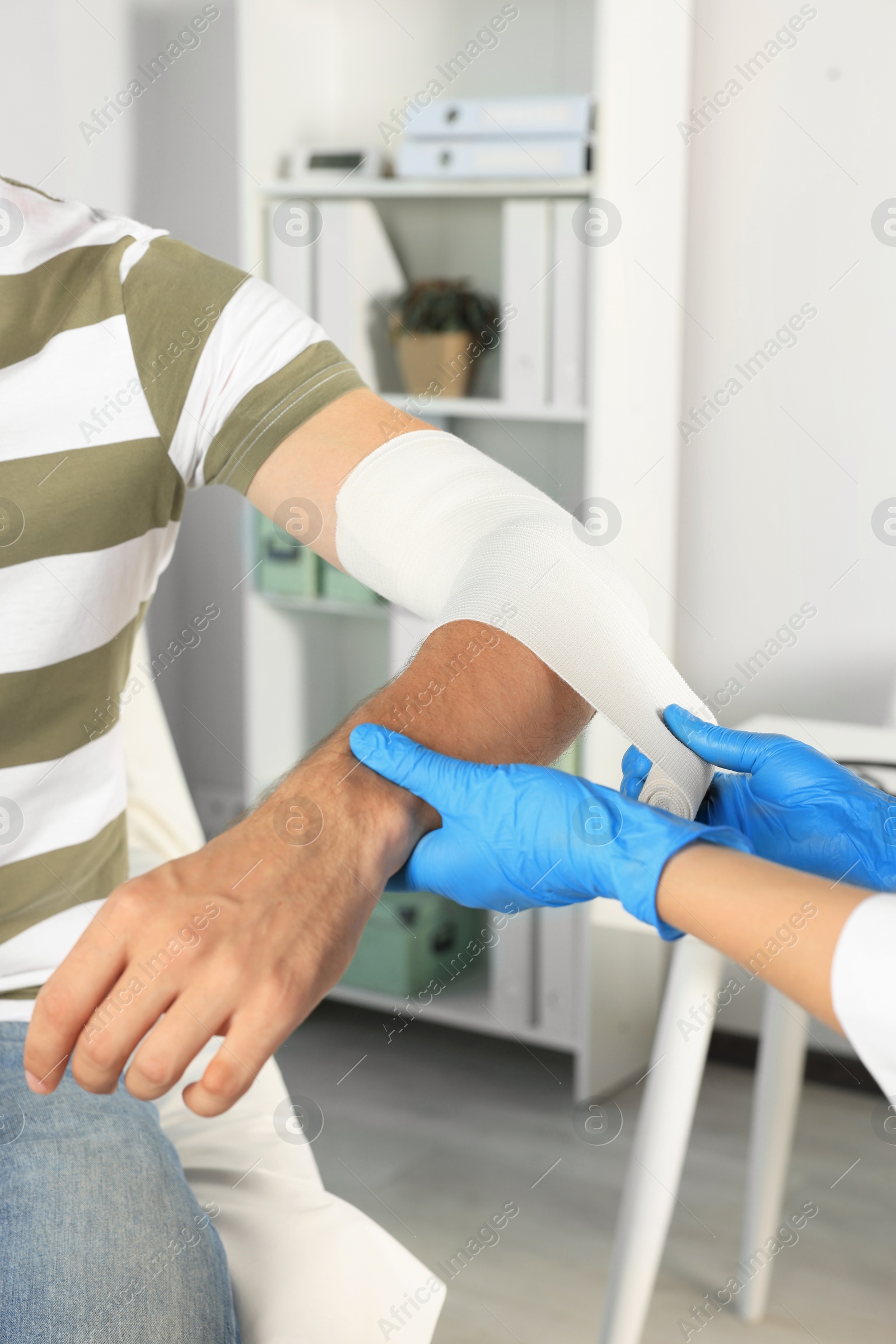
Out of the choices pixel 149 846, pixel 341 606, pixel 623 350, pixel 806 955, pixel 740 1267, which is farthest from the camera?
pixel 341 606

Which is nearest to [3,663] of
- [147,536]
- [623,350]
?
[147,536]

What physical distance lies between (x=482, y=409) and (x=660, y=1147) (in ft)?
3.66

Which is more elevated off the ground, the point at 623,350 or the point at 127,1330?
the point at 623,350

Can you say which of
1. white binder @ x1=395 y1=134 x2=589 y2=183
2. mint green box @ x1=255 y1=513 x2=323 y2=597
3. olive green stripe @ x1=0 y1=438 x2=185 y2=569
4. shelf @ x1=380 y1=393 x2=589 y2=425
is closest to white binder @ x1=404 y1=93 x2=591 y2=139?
white binder @ x1=395 y1=134 x2=589 y2=183

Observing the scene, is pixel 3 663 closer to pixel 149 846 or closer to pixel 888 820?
pixel 149 846

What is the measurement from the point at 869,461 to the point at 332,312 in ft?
2.99

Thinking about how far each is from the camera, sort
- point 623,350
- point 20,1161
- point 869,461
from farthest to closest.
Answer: point 869,461 → point 623,350 → point 20,1161

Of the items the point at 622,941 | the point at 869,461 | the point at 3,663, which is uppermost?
the point at 869,461

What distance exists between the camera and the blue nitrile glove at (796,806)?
0.74 metres

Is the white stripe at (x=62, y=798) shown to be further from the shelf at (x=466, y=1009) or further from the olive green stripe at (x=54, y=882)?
the shelf at (x=466, y=1009)

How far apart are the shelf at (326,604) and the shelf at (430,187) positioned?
26.0 inches

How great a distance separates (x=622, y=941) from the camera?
196cm

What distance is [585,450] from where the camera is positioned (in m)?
1.95

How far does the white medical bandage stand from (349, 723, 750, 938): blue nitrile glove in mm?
83
